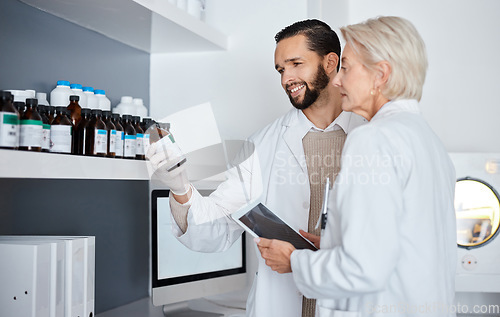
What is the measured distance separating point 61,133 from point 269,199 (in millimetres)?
618

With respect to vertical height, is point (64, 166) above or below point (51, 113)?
below

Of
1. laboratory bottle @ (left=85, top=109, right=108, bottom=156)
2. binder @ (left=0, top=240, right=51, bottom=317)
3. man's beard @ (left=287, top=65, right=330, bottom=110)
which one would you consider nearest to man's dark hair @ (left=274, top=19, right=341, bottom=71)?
man's beard @ (left=287, top=65, right=330, bottom=110)

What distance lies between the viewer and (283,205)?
1.46 meters

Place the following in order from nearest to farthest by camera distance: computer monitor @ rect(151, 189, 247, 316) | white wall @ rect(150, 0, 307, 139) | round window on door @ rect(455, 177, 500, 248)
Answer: computer monitor @ rect(151, 189, 247, 316) → round window on door @ rect(455, 177, 500, 248) → white wall @ rect(150, 0, 307, 139)

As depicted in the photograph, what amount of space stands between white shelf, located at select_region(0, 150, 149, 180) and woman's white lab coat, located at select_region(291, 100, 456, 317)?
57 cm

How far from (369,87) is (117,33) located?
3.66 ft

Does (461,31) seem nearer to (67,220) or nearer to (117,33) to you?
(117,33)

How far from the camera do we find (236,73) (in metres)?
2.05

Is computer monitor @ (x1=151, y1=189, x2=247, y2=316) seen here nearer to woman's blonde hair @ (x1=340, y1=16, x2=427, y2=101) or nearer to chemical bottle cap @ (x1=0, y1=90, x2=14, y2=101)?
chemical bottle cap @ (x1=0, y1=90, x2=14, y2=101)

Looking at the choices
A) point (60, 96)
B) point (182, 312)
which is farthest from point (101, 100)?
point (182, 312)

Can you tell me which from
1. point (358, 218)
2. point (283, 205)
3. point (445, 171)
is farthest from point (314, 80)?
point (358, 218)

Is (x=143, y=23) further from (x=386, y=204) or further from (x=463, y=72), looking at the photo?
(x=463, y=72)

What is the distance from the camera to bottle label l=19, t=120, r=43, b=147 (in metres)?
1.05

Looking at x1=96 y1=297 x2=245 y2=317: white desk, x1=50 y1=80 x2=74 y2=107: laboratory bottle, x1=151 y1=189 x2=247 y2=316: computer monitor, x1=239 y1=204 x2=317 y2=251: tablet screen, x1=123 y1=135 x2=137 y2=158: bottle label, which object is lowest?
x1=96 y1=297 x2=245 y2=317: white desk
